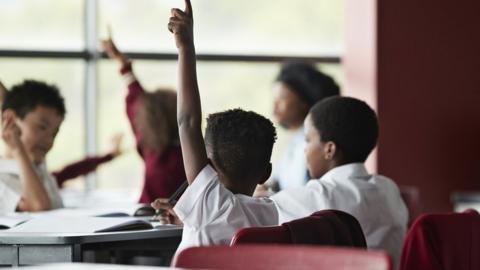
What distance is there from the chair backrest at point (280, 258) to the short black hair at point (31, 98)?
201 centimetres

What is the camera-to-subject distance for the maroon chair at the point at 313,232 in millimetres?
1949

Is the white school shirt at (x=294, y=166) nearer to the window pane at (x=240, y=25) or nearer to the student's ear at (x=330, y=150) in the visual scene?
the student's ear at (x=330, y=150)

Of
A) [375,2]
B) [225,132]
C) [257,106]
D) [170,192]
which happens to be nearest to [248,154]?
[225,132]

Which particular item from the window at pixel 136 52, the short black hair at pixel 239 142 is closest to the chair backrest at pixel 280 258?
the short black hair at pixel 239 142

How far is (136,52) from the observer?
19.0 feet

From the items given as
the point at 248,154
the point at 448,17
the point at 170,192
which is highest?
the point at 448,17

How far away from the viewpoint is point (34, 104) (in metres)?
3.56

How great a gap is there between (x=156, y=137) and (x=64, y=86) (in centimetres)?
174

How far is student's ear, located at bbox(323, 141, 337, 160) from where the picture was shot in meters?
3.17

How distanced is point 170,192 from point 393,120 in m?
1.85

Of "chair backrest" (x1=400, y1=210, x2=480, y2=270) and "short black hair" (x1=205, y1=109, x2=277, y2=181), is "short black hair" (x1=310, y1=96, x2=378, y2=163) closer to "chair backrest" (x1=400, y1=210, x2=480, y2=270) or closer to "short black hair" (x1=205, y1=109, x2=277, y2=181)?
"short black hair" (x1=205, y1=109, x2=277, y2=181)

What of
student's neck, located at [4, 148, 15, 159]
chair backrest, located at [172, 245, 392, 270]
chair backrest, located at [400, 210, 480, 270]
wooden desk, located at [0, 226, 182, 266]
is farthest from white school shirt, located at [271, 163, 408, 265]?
chair backrest, located at [172, 245, 392, 270]

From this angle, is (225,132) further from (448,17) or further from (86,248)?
(448,17)

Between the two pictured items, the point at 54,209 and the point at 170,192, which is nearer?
the point at 54,209
